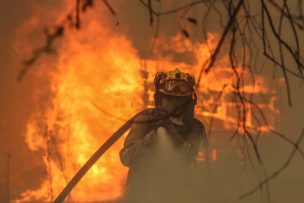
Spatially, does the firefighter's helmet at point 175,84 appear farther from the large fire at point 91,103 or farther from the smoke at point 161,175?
the large fire at point 91,103

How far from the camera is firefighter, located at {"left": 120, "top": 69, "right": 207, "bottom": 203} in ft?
13.2

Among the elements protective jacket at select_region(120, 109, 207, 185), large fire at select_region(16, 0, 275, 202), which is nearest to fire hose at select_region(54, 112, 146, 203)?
large fire at select_region(16, 0, 275, 202)

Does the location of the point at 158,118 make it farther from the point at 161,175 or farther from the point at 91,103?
the point at 91,103

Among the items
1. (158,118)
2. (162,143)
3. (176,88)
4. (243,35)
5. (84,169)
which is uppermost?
(243,35)

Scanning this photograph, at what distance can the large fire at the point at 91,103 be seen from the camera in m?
4.86

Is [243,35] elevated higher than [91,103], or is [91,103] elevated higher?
[243,35]

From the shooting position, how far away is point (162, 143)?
161 inches

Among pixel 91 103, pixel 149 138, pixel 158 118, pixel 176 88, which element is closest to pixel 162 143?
pixel 149 138

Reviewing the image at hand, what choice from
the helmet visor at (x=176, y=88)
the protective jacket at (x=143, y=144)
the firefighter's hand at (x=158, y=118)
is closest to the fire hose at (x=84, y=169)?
the protective jacket at (x=143, y=144)

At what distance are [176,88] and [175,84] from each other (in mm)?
41

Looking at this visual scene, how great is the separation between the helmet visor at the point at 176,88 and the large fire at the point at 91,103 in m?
0.85

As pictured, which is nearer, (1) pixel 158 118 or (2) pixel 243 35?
(2) pixel 243 35

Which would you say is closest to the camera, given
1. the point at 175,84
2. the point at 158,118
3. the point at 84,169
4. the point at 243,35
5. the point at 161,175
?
the point at 243,35

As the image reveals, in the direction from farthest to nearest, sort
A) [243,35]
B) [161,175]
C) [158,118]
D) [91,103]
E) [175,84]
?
[91,103], [161,175], [175,84], [158,118], [243,35]
